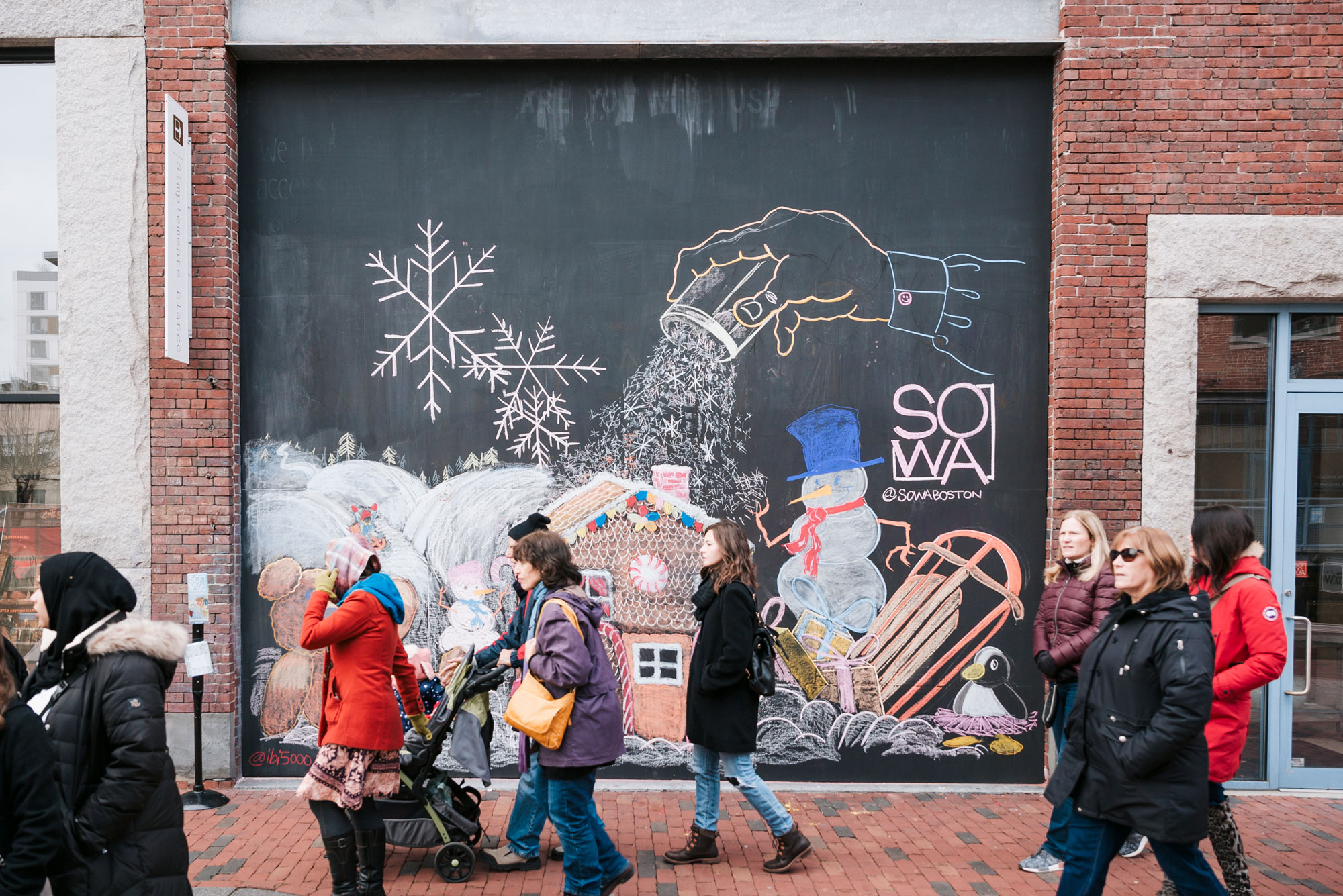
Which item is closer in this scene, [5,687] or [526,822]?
[5,687]

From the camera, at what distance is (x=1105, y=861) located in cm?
337

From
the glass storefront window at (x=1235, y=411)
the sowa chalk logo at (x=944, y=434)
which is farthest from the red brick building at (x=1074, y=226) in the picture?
the sowa chalk logo at (x=944, y=434)

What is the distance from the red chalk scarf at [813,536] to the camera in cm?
606

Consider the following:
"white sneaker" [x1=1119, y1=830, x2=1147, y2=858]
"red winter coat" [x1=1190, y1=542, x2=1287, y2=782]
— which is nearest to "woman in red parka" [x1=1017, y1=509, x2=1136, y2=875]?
"white sneaker" [x1=1119, y1=830, x2=1147, y2=858]

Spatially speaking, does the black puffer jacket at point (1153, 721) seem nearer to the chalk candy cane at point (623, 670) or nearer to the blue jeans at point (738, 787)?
the blue jeans at point (738, 787)

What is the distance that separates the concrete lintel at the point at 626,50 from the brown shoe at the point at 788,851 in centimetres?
532

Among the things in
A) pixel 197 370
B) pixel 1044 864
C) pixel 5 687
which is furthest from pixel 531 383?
pixel 1044 864

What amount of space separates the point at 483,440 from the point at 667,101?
296 cm

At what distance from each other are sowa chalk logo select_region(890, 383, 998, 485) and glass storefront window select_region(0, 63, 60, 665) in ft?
21.1

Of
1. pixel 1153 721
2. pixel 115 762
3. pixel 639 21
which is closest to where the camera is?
pixel 115 762

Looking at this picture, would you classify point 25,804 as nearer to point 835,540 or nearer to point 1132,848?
point 835,540

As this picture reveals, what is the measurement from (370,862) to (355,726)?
0.68 m

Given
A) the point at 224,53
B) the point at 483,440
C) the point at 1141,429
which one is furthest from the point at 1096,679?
the point at 224,53

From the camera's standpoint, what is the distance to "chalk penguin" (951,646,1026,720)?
6016mm
